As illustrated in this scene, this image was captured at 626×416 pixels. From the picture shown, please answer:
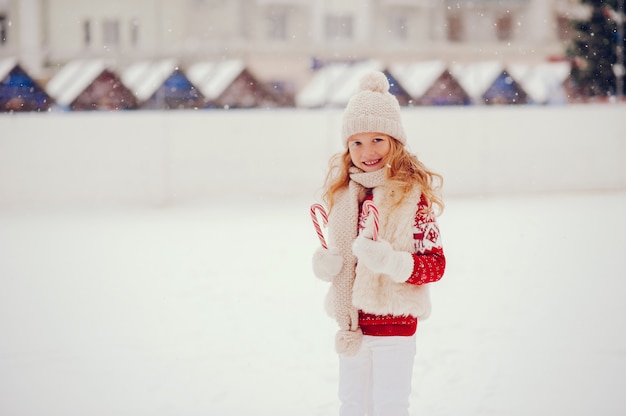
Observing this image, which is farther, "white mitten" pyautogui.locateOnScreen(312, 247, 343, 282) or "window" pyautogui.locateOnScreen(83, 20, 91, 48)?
"window" pyautogui.locateOnScreen(83, 20, 91, 48)

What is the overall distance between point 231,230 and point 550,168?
3.68m

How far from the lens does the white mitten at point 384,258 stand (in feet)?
5.43

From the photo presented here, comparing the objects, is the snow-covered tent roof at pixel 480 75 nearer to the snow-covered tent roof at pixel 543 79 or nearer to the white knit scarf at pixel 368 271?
the snow-covered tent roof at pixel 543 79

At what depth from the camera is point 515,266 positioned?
4.83m

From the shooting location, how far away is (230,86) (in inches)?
316

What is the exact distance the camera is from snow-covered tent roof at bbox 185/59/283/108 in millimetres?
7934

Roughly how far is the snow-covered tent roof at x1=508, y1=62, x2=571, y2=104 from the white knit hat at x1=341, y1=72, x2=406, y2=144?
689cm

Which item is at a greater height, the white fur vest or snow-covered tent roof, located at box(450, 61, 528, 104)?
snow-covered tent roof, located at box(450, 61, 528, 104)

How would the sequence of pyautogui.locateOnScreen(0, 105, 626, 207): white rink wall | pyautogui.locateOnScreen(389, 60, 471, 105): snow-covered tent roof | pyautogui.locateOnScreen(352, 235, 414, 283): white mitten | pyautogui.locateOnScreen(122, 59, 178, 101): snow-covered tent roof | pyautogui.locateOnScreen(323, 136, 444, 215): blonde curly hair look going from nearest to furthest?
pyautogui.locateOnScreen(352, 235, 414, 283): white mitten
pyautogui.locateOnScreen(323, 136, 444, 215): blonde curly hair
pyautogui.locateOnScreen(0, 105, 626, 207): white rink wall
pyautogui.locateOnScreen(122, 59, 178, 101): snow-covered tent roof
pyautogui.locateOnScreen(389, 60, 471, 105): snow-covered tent roof

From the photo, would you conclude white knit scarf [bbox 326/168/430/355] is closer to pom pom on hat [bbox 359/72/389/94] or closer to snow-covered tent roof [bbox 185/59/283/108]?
pom pom on hat [bbox 359/72/389/94]

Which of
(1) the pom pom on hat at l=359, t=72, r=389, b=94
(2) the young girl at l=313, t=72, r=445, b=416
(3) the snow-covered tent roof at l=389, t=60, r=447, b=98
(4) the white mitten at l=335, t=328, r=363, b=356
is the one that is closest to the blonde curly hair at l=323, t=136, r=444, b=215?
(2) the young girl at l=313, t=72, r=445, b=416

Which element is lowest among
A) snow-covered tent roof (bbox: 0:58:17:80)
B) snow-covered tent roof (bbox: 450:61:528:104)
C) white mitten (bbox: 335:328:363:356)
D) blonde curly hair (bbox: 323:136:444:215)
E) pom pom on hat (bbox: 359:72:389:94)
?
white mitten (bbox: 335:328:363:356)

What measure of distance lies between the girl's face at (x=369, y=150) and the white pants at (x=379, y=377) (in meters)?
0.40

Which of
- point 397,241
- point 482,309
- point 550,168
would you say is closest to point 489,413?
point 397,241
